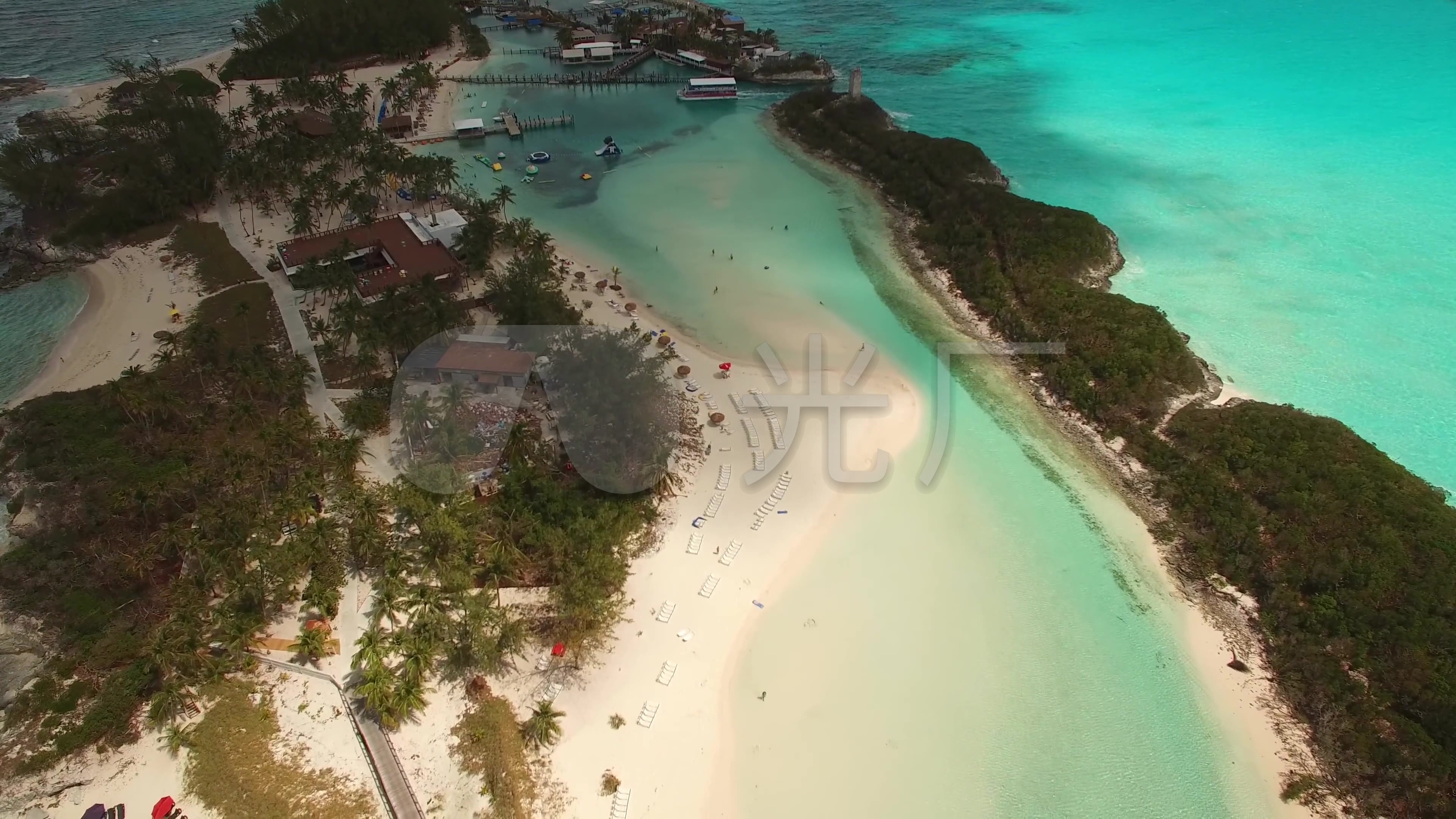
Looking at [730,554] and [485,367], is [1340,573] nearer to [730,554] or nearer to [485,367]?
[730,554]

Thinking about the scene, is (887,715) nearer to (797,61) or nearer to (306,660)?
(306,660)

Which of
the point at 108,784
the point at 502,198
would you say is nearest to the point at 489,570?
the point at 108,784

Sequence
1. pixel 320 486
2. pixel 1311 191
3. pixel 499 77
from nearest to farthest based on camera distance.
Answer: pixel 320 486 < pixel 1311 191 < pixel 499 77

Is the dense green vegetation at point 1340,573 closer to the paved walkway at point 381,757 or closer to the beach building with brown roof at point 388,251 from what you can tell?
the paved walkway at point 381,757

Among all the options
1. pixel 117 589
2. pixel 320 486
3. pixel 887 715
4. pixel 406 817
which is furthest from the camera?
pixel 320 486

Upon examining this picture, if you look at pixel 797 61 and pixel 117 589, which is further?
pixel 797 61

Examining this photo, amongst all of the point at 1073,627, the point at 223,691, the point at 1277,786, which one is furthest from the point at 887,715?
the point at 223,691

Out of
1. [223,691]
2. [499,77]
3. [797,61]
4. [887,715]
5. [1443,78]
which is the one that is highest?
[1443,78]
